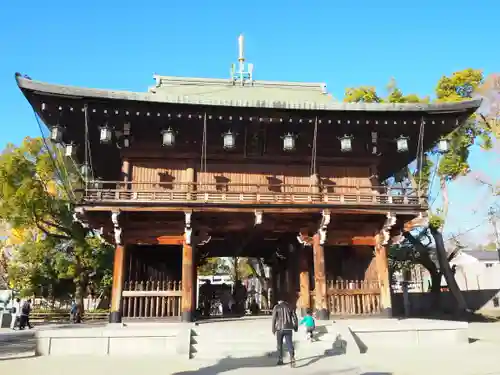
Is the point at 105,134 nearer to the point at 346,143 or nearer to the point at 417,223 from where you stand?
the point at 346,143

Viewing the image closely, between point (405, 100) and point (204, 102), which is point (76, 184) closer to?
point (204, 102)

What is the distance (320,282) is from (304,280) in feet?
6.16

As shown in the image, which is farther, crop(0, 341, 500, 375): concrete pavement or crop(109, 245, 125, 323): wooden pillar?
crop(109, 245, 125, 323): wooden pillar

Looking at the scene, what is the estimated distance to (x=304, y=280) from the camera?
1739 cm

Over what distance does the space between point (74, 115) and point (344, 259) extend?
1316 centimetres

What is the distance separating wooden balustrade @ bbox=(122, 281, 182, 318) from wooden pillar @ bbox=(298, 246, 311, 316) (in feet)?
17.6

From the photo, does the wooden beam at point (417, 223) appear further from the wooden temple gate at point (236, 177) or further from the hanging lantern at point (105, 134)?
the hanging lantern at point (105, 134)

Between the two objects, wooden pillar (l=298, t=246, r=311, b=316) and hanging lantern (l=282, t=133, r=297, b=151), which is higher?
hanging lantern (l=282, t=133, r=297, b=151)

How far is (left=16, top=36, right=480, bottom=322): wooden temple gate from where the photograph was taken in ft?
48.3

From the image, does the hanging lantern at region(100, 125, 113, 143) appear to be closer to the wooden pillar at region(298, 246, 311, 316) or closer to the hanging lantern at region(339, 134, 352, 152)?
the hanging lantern at region(339, 134, 352, 152)

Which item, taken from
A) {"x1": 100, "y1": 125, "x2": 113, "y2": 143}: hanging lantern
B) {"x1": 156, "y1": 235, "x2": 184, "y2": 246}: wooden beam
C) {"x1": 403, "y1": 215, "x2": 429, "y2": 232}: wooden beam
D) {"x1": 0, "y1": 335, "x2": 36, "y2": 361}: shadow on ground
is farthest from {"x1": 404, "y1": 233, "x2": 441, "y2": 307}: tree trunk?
{"x1": 0, "y1": 335, "x2": 36, "y2": 361}: shadow on ground

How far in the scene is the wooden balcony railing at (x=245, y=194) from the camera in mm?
14852

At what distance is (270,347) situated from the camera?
1223cm

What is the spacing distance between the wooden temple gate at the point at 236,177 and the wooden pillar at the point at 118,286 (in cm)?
4
